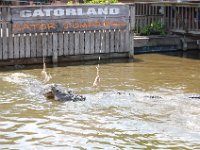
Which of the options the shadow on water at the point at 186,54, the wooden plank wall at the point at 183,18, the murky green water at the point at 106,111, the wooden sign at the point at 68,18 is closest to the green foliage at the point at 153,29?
the wooden plank wall at the point at 183,18

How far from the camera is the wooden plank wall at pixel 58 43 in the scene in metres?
20.1

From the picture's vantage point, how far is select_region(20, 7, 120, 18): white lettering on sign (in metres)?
20.4

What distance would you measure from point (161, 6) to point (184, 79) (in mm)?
9388

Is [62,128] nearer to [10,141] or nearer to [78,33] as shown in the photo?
[10,141]

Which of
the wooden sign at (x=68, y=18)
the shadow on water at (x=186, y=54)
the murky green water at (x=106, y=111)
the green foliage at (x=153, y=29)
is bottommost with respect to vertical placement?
the murky green water at (x=106, y=111)

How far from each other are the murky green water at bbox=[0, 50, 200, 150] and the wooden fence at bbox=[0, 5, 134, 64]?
129cm

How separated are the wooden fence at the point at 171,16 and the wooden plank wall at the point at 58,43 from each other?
3.83 m

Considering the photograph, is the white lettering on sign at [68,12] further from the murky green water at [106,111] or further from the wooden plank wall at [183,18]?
the wooden plank wall at [183,18]

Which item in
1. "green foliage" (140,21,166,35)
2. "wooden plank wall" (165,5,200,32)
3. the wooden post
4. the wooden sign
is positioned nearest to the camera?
the wooden sign

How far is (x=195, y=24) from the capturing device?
80.6 feet

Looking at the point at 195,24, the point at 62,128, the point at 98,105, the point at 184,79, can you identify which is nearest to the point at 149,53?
the point at 195,24

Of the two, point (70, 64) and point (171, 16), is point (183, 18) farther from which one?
point (70, 64)

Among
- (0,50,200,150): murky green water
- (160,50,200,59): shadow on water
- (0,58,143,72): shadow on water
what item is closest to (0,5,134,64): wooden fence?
(0,58,143,72): shadow on water

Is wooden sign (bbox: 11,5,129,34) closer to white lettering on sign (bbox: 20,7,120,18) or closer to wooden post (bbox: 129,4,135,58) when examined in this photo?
A: white lettering on sign (bbox: 20,7,120,18)
